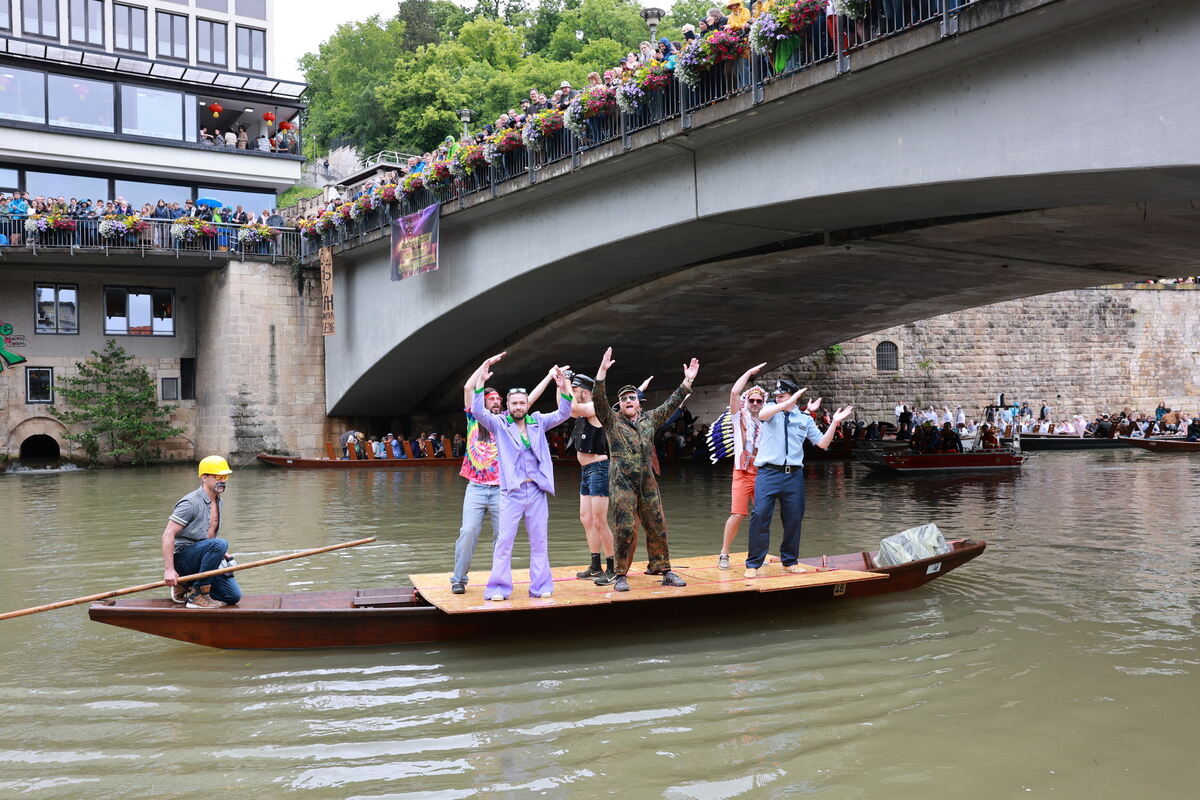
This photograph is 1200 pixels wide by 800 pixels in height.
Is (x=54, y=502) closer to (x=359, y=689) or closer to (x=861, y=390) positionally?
(x=359, y=689)

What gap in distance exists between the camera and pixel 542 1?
5241 cm

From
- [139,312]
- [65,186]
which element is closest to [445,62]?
[65,186]

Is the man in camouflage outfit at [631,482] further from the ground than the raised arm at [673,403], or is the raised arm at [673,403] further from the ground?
the raised arm at [673,403]

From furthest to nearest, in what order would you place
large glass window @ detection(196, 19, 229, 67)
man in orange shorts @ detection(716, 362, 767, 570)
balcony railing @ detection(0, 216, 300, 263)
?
large glass window @ detection(196, 19, 229, 67) < balcony railing @ detection(0, 216, 300, 263) < man in orange shorts @ detection(716, 362, 767, 570)

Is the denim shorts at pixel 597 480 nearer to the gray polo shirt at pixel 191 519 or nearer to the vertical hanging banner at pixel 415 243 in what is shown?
the gray polo shirt at pixel 191 519

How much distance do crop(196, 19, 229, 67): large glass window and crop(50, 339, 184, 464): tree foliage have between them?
1007 cm

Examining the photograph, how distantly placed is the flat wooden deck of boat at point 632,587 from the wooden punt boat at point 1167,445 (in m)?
22.3

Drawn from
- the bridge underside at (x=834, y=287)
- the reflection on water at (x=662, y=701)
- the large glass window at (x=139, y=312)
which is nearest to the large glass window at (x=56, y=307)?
the large glass window at (x=139, y=312)

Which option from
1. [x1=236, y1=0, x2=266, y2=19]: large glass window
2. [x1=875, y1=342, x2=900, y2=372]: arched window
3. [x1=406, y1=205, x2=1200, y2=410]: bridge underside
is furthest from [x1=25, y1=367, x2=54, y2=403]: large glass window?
[x1=875, y1=342, x2=900, y2=372]: arched window

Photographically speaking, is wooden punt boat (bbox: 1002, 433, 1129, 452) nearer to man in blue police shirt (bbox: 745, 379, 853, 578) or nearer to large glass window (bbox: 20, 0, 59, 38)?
man in blue police shirt (bbox: 745, 379, 853, 578)

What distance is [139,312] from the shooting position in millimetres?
27328

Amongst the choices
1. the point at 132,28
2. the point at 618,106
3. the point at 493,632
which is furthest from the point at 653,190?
the point at 132,28

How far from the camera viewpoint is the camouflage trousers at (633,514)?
7.15 m

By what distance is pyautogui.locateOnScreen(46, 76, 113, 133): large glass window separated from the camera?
2703cm
